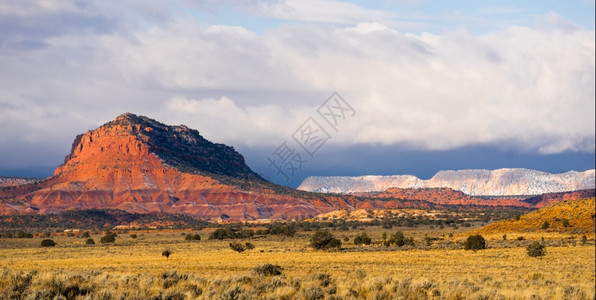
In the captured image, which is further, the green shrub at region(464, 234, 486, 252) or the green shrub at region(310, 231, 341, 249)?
the green shrub at region(310, 231, 341, 249)

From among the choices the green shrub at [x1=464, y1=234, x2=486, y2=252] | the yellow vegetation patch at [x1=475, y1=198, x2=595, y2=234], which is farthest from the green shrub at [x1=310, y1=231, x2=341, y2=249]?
the yellow vegetation patch at [x1=475, y1=198, x2=595, y2=234]

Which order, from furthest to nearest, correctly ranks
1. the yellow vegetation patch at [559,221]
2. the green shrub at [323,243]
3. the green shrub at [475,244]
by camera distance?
the yellow vegetation patch at [559,221]
the green shrub at [323,243]
the green shrub at [475,244]

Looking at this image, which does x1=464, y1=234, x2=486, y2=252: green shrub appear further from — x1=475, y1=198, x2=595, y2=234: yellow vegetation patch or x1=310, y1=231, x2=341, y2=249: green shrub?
x1=475, y1=198, x2=595, y2=234: yellow vegetation patch

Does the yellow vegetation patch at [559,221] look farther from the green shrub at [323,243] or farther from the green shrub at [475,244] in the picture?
the green shrub at [323,243]

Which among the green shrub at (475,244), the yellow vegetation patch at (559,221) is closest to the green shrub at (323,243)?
the green shrub at (475,244)

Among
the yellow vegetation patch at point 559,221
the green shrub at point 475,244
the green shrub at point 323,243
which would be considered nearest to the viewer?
the green shrub at point 475,244

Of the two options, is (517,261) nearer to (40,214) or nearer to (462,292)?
(462,292)

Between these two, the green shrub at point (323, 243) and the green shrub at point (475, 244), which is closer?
the green shrub at point (475, 244)

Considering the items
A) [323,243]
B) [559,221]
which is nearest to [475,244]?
[323,243]

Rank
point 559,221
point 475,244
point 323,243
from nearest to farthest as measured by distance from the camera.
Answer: point 475,244 → point 323,243 → point 559,221

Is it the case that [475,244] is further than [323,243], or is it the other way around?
[323,243]

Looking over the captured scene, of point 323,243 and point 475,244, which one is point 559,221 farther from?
point 323,243

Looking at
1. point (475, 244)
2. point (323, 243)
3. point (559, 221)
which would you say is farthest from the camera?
point (559, 221)

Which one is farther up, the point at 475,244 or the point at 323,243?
the point at 475,244
